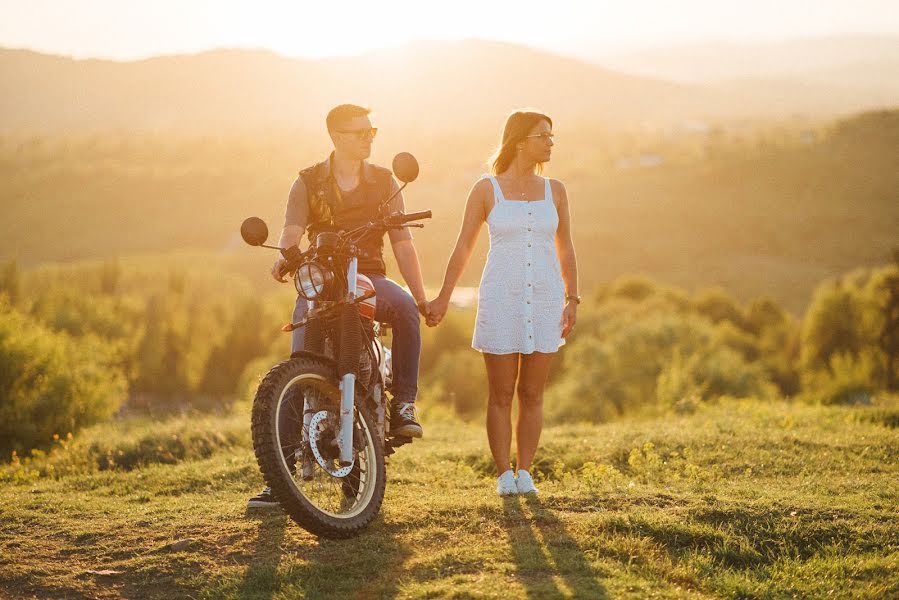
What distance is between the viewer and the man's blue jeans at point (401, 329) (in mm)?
5742

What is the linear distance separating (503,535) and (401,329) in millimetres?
1461

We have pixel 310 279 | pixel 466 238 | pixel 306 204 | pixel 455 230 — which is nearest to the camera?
pixel 310 279

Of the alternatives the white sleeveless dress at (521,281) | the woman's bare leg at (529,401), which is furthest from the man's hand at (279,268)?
the woman's bare leg at (529,401)

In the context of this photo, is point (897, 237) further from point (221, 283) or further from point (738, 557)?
point (738, 557)

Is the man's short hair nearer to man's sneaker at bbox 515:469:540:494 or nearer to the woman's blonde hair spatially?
the woman's blonde hair

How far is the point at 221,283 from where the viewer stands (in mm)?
63469

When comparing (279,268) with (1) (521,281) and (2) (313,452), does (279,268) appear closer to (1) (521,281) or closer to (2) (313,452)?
(2) (313,452)

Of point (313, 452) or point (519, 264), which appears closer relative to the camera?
point (313, 452)

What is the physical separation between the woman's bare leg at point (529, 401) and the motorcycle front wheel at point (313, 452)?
1.30 meters

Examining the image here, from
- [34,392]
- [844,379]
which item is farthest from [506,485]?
[844,379]

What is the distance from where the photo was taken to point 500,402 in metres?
6.29

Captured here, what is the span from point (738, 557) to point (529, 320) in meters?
1.98

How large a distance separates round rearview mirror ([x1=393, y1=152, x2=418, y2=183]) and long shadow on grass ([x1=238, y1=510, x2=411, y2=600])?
2086 mm

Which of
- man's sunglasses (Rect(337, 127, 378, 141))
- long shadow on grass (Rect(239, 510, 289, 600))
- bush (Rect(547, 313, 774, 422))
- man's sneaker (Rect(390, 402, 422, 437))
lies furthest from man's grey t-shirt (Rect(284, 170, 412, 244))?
bush (Rect(547, 313, 774, 422))
